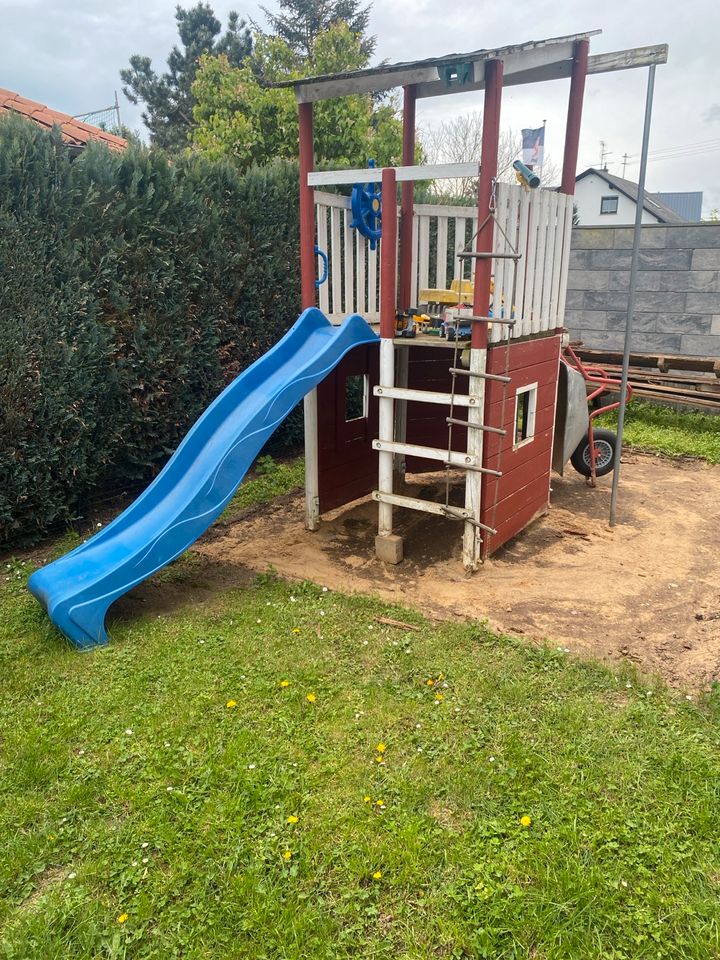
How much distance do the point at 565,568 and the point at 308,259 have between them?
2963 mm

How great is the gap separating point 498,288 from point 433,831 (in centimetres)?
335

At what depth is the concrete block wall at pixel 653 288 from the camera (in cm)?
988

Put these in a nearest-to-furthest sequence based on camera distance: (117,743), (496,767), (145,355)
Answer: (496,767)
(117,743)
(145,355)

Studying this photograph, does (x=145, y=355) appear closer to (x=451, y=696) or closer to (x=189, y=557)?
(x=189, y=557)

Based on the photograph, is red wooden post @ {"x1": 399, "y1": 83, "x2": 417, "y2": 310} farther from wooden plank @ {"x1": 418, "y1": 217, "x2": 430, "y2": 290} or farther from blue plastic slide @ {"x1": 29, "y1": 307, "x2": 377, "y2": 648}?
blue plastic slide @ {"x1": 29, "y1": 307, "x2": 377, "y2": 648}

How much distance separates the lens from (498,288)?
467 centimetres

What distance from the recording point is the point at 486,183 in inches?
174

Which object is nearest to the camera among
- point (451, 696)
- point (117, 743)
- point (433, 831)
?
point (433, 831)

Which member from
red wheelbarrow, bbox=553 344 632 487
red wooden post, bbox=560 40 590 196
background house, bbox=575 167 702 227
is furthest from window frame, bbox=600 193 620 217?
red wooden post, bbox=560 40 590 196

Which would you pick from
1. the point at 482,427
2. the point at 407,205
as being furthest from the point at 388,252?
the point at 407,205

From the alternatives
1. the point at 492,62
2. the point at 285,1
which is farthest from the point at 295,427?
the point at 285,1

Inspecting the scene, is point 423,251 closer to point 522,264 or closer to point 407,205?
point 407,205

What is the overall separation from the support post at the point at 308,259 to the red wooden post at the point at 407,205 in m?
1.01

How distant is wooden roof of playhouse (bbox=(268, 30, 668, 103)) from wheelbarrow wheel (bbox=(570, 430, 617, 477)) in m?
3.28
